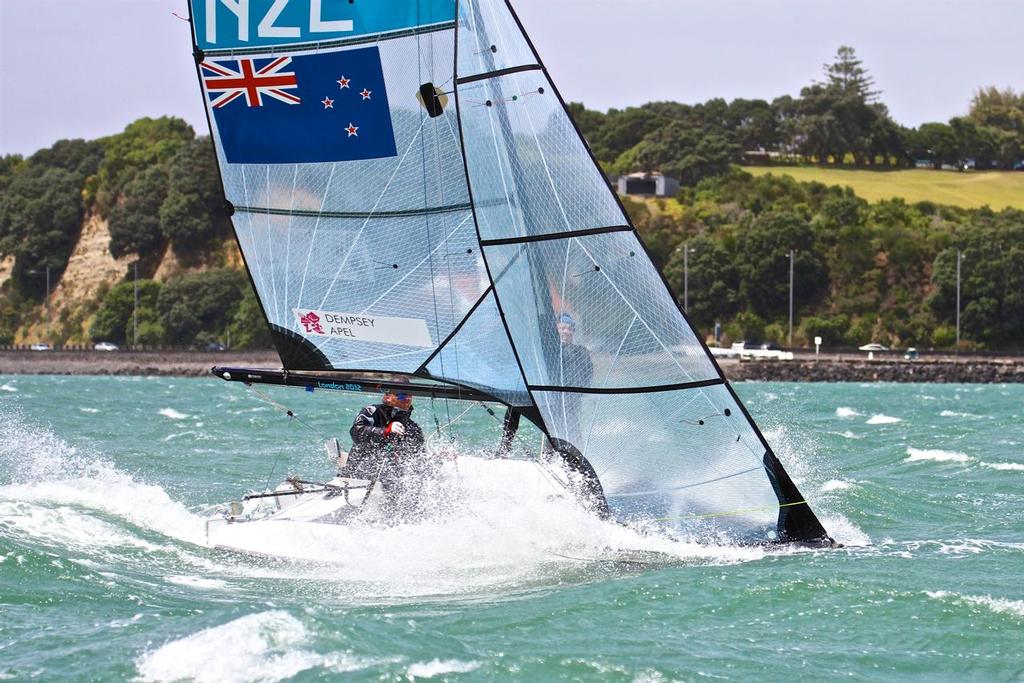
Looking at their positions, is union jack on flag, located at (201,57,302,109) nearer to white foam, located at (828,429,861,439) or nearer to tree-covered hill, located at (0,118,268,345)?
white foam, located at (828,429,861,439)

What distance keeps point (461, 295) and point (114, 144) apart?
127 meters

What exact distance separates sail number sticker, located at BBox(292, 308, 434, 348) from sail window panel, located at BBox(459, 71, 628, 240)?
125cm

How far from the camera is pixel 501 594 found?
43.6 feet

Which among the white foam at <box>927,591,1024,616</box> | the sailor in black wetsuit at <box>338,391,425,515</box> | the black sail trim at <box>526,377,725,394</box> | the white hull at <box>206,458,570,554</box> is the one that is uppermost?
the black sail trim at <box>526,377,725,394</box>

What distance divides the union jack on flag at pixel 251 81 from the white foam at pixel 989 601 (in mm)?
8108

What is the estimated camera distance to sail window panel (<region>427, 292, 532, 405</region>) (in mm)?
15492

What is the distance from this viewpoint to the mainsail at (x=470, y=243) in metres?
14.9

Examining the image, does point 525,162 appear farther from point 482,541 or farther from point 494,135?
point 482,541

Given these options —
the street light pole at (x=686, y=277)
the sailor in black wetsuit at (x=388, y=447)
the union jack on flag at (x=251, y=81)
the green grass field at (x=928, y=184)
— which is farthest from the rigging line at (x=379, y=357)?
the green grass field at (x=928, y=184)

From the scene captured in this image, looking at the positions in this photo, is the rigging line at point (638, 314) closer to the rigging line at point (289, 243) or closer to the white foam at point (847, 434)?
the rigging line at point (289, 243)

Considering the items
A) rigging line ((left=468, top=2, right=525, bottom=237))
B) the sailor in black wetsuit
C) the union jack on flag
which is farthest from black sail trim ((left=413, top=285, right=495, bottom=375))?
the union jack on flag

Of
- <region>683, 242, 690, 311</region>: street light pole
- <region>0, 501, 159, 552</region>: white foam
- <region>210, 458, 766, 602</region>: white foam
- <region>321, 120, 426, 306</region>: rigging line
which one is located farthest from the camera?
→ <region>683, 242, 690, 311</region>: street light pole

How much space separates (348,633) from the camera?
11391mm

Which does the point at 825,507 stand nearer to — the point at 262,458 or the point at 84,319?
the point at 262,458
